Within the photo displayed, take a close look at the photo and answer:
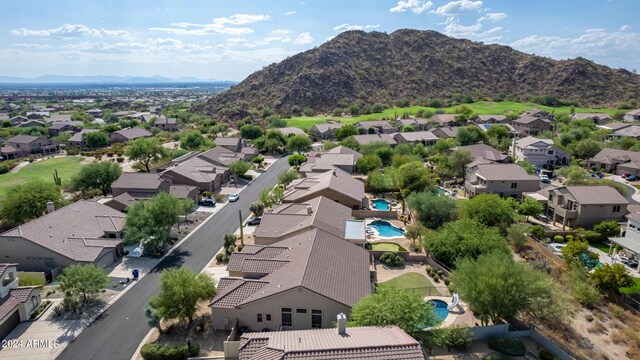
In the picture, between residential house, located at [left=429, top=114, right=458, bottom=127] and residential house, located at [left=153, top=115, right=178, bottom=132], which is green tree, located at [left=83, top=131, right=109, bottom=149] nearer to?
residential house, located at [left=153, top=115, right=178, bottom=132]

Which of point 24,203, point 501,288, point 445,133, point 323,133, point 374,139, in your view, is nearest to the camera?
point 501,288

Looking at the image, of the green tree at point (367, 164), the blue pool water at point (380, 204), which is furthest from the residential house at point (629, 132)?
the blue pool water at point (380, 204)

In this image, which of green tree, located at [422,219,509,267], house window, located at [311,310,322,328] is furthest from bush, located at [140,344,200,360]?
green tree, located at [422,219,509,267]

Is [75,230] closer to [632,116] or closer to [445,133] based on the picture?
[445,133]

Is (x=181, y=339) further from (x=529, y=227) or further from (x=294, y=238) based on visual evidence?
(x=529, y=227)

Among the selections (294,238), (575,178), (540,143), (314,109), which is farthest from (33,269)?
(314,109)

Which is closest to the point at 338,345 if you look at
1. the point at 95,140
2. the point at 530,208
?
the point at 530,208
